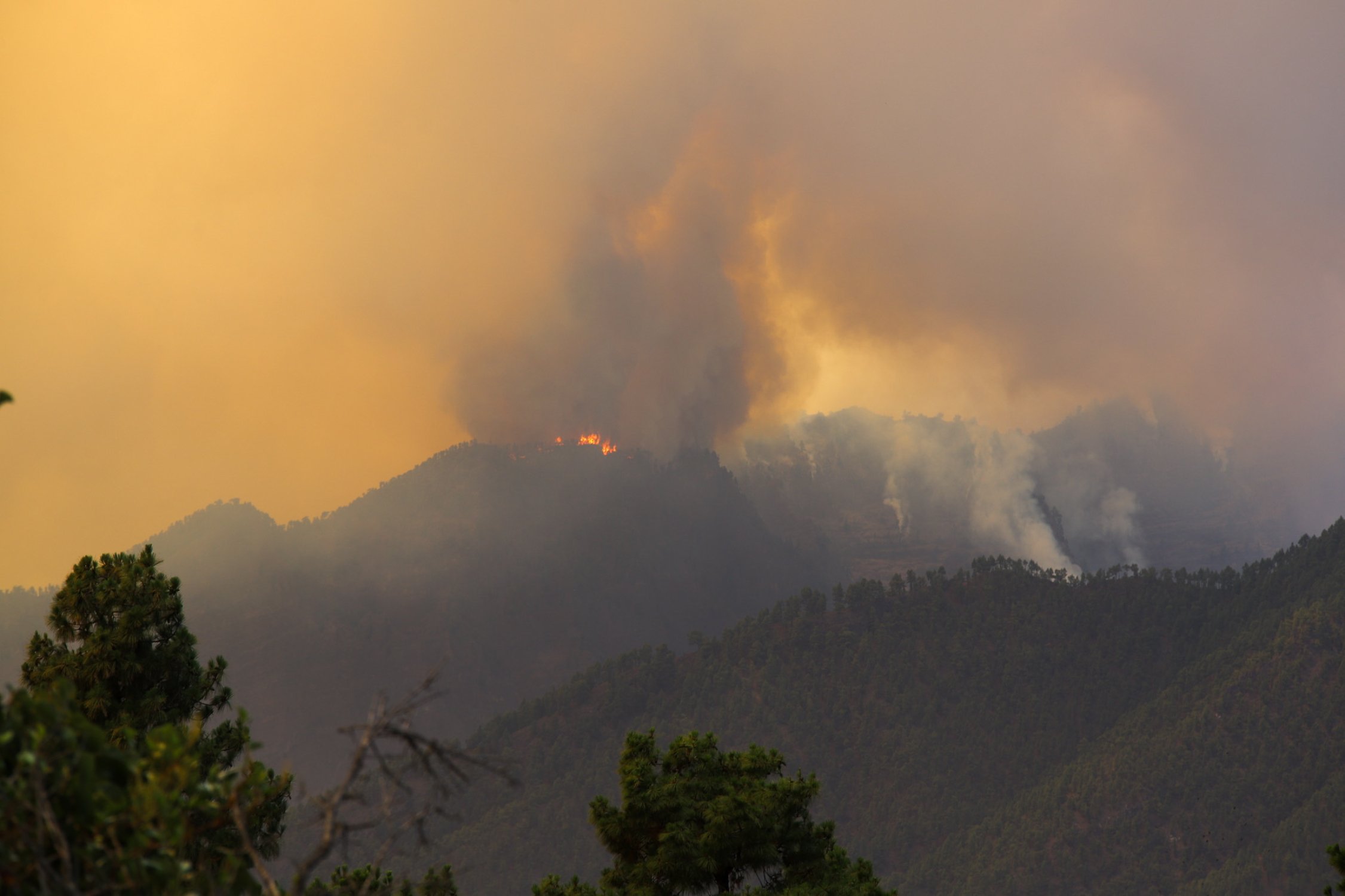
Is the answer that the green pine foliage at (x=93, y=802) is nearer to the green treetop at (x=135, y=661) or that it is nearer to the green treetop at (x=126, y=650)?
the green treetop at (x=135, y=661)

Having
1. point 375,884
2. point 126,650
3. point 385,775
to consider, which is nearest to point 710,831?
point 375,884

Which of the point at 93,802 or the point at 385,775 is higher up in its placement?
the point at 93,802

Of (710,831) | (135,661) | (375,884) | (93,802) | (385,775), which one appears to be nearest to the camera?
(385,775)

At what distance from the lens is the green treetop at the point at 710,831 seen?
93.9 ft

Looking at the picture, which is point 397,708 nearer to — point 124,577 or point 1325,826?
point 124,577

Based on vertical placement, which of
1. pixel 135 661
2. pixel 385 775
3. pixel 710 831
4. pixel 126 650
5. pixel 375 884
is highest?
pixel 126 650

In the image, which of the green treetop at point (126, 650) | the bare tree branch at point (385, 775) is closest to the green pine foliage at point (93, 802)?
the bare tree branch at point (385, 775)

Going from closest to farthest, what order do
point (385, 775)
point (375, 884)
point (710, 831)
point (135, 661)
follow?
point (385, 775)
point (375, 884)
point (135, 661)
point (710, 831)

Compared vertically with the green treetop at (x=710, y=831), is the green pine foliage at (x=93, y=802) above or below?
above

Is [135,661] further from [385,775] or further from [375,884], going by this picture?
[385,775]

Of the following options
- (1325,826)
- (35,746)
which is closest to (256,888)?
(35,746)

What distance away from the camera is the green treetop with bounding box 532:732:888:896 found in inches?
1127

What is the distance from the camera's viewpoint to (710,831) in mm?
28188

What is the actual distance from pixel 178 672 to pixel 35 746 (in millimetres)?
21278
